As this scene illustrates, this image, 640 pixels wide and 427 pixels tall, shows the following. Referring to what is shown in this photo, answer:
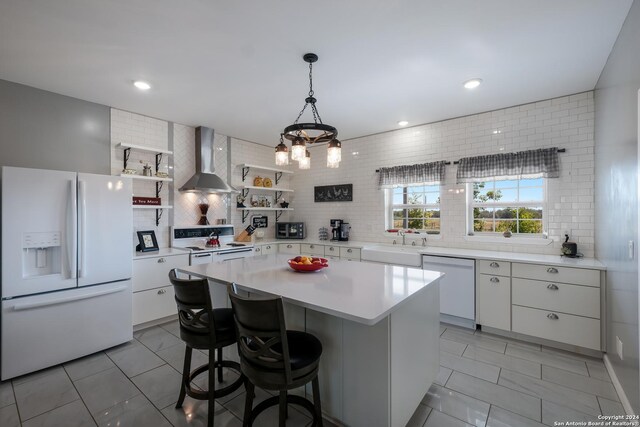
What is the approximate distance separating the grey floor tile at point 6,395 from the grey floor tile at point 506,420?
3484 mm

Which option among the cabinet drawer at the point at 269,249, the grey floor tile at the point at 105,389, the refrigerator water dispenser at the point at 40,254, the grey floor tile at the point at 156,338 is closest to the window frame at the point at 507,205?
the cabinet drawer at the point at 269,249

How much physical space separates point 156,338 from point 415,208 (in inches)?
151

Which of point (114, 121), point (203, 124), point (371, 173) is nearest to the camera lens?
point (114, 121)

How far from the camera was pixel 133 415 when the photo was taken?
213 centimetres

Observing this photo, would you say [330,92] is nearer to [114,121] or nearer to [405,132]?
[405,132]

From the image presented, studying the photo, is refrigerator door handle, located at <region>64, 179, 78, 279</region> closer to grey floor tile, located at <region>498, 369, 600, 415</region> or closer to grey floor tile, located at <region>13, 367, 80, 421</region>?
grey floor tile, located at <region>13, 367, 80, 421</region>

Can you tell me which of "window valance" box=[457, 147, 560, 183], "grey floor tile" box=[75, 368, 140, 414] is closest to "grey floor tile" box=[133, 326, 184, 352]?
"grey floor tile" box=[75, 368, 140, 414]

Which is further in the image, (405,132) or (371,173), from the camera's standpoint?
(371,173)

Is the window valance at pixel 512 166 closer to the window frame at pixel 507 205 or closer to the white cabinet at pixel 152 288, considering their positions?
the window frame at pixel 507 205

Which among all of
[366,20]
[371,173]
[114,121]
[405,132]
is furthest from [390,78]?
[114,121]

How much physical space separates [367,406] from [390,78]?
2.80 meters

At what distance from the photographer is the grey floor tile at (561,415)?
81.4 inches

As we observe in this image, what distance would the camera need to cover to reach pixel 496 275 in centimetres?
334

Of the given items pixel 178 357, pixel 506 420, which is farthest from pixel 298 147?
pixel 506 420
